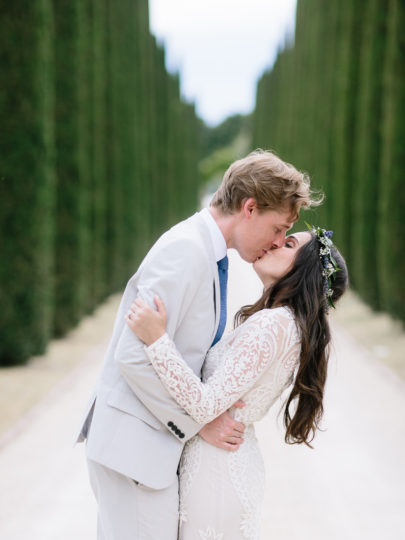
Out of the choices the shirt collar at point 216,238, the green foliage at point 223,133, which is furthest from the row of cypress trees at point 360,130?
the green foliage at point 223,133

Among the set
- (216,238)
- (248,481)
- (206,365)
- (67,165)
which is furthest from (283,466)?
(67,165)

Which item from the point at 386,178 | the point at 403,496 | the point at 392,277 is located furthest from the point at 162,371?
the point at 386,178

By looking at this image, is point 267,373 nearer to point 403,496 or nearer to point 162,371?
point 162,371

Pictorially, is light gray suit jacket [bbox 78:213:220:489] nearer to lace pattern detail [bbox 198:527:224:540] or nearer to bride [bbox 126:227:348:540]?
bride [bbox 126:227:348:540]

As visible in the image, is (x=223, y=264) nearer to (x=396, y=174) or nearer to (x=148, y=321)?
(x=148, y=321)

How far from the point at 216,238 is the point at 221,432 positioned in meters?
0.61

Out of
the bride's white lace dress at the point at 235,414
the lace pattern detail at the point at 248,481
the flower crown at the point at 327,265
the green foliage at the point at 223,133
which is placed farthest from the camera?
the green foliage at the point at 223,133

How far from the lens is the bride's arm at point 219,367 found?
2.02 meters

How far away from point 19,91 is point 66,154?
240 cm

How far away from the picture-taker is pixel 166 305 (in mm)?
2051

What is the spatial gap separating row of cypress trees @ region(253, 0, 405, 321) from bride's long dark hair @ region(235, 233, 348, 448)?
787 cm

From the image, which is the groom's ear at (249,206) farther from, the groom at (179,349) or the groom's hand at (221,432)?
the groom's hand at (221,432)

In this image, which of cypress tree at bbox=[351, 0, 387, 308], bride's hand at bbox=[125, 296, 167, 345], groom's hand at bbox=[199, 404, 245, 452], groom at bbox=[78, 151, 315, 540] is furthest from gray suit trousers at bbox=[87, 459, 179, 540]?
cypress tree at bbox=[351, 0, 387, 308]

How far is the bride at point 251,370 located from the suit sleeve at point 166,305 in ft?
0.12
